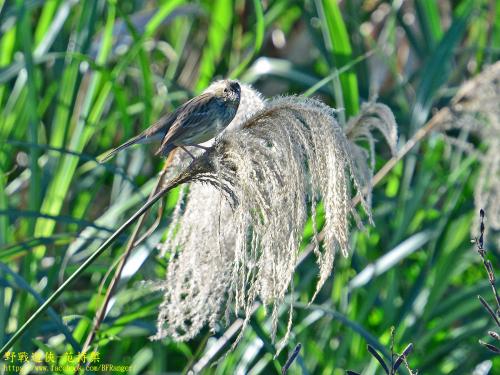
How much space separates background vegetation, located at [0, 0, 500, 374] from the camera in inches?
112

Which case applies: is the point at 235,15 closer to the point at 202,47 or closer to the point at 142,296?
the point at 202,47

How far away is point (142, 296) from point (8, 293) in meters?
0.45

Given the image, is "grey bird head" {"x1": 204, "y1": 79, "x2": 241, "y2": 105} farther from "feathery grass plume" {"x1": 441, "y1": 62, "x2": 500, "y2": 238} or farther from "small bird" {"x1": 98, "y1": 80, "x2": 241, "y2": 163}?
"feathery grass plume" {"x1": 441, "y1": 62, "x2": 500, "y2": 238}

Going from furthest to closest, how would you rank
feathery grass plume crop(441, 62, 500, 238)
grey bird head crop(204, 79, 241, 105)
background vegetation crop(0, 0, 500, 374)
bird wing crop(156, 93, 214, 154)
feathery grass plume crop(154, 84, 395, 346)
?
1. feathery grass plume crop(441, 62, 500, 238)
2. background vegetation crop(0, 0, 500, 374)
3. grey bird head crop(204, 79, 241, 105)
4. bird wing crop(156, 93, 214, 154)
5. feathery grass plume crop(154, 84, 395, 346)

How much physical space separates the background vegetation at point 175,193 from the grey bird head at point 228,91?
0.27m

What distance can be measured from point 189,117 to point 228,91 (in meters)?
0.14

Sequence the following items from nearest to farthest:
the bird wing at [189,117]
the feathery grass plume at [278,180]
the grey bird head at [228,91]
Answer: the feathery grass plume at [278,180] < the bird wing at [189,117] < the grey bird head at [228,91]

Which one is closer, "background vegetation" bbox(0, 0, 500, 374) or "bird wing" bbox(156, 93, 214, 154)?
"bird wing" bbox(156, 93, 214, 154)

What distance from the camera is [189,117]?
257 cm

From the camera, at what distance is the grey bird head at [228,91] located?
259 cm

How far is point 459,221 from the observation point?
363 cm

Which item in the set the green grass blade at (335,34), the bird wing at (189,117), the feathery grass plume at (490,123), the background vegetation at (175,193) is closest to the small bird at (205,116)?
the bird wing at (189,117)

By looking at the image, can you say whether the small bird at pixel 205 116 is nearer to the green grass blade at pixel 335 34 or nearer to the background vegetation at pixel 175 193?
the background vegetation at pixel 175 193

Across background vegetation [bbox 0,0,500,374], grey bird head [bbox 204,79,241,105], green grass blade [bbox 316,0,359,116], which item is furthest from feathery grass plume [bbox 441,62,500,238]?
grey bird head [bbox 204,79,241,105]
